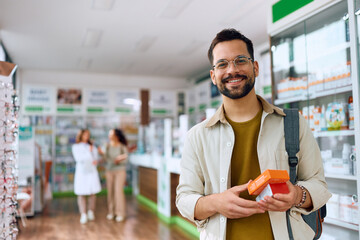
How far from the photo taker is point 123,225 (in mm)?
5582

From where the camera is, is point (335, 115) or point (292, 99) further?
point (292, 99)

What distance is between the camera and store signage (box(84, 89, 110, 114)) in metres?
9.46

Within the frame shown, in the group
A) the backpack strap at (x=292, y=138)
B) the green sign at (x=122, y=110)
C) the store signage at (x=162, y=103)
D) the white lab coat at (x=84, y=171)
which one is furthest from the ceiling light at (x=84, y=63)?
the backpack strap at (x=292, y=138)

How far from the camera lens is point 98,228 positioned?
17.8ft

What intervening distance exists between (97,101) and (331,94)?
7.63 meters

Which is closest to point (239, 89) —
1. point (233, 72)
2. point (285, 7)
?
point (233, 72)

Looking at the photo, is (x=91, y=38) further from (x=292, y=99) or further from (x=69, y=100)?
(x=292, y=99)

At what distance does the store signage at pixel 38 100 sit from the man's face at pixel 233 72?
8685mm

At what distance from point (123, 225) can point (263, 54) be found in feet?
15.1

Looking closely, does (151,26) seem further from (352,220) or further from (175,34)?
(352,220)

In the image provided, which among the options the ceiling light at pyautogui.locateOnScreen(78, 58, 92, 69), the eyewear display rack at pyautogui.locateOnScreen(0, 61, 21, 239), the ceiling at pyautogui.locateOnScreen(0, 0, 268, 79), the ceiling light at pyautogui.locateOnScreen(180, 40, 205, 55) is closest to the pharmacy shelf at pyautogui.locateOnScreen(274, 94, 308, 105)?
the ceiling at pyautogui.locateOnScreen(0, 0, 268, 79)

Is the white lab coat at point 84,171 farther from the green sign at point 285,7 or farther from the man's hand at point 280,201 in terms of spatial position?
the man's hand at point 280,201

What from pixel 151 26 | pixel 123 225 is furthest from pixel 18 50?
pixel 123 225

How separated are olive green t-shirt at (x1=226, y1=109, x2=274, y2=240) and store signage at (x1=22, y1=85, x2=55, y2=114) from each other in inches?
342
